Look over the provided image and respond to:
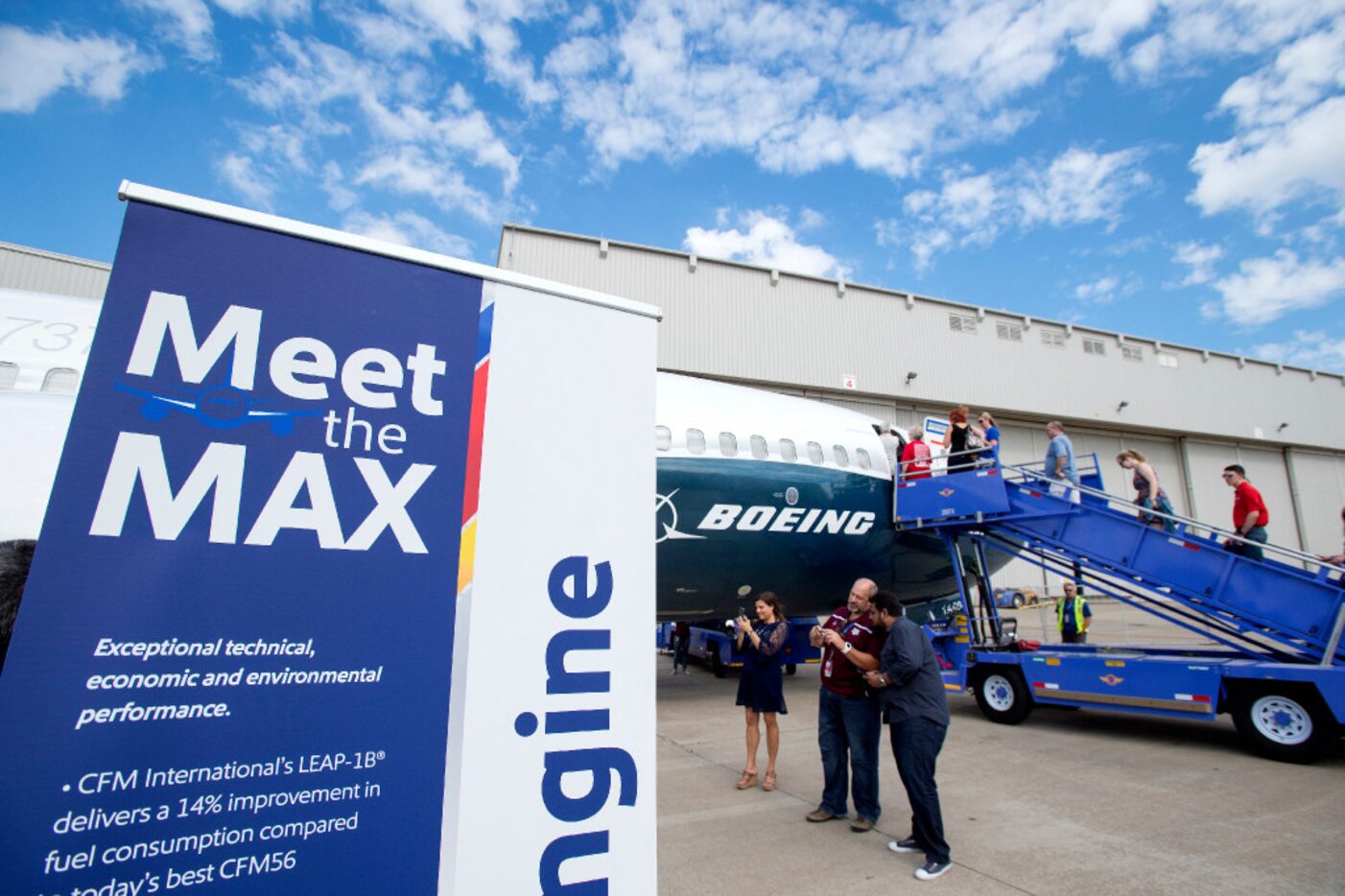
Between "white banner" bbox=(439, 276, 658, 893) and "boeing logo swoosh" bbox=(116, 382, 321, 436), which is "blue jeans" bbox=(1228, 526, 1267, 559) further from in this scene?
"boeing logo swoosh" bbox=(116, 382, 321, 436)

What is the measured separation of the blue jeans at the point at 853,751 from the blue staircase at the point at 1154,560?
16.3 feet

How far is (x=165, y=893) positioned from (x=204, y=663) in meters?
0.46

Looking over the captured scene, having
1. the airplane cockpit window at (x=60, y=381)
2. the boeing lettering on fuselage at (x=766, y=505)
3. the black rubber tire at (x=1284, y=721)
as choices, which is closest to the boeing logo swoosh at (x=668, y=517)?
the boeing lettering on fuselage at (x=766, y=505)

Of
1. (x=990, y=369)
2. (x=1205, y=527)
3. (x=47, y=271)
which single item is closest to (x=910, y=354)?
(x=990, y=369)

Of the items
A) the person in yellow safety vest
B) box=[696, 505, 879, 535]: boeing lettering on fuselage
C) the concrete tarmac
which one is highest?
box=[696, 505, 879, 535]: boeing lettering on fuselage

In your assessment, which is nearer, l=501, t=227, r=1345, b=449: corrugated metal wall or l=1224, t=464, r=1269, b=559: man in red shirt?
l=1224, t=464, r=1269, b=559: man in red shirt

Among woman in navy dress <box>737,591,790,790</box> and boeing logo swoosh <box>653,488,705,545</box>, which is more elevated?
boeing logo swoosh <box>653,488,705,545</box>

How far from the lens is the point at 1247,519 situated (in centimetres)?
771

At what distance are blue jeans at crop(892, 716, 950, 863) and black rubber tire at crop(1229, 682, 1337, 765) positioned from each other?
15.6 ft

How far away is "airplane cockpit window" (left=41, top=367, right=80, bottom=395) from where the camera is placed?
14.8 ft

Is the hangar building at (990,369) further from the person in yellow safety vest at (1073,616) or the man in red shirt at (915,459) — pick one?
the person in yellow safety vest at (1073,616)

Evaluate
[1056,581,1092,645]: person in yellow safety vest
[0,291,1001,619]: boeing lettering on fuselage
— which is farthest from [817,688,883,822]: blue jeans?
[1056,581,1092,645]: person in yellow safety vest

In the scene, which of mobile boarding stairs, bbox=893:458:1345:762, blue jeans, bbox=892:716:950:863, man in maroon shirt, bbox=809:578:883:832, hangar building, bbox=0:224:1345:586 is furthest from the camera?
hangar building, bbox=0:224:1345:586

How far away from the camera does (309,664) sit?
1.60 metres
